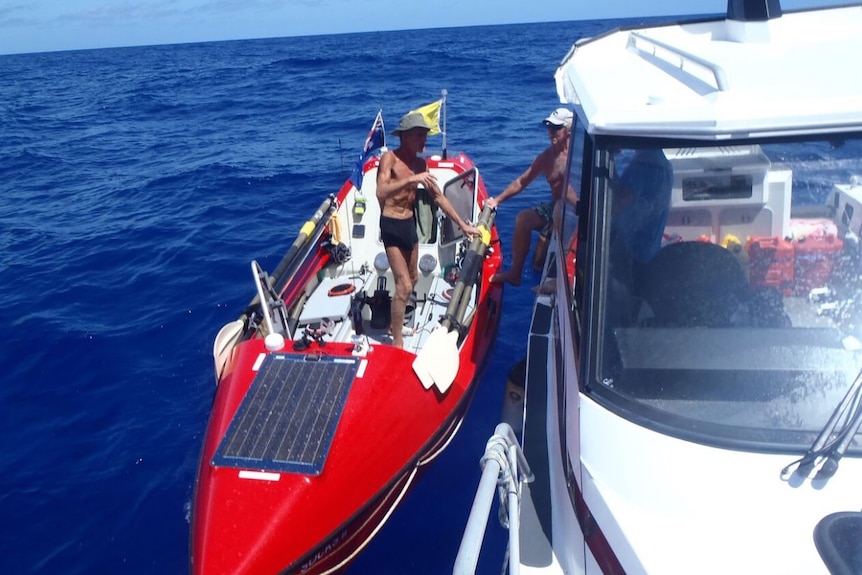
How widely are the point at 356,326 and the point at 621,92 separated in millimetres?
3458

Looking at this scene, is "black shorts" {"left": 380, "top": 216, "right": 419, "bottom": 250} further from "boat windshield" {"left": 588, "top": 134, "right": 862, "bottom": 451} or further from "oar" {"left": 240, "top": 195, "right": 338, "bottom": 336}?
"boat windshield" {"left": 588, "top": 134, "right": 862, "bottom": 451}

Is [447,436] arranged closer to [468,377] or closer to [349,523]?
[468,377]

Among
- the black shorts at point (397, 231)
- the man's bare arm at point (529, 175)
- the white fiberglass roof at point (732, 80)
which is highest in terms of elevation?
the white fiberglass roof at point (732, 80)

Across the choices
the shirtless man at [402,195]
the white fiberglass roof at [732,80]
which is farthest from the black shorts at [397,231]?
the white fiberglass roof at [732,80]

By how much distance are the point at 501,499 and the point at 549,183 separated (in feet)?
12.4

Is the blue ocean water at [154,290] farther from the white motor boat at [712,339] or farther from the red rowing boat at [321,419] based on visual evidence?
the white motor boat at [712,339]

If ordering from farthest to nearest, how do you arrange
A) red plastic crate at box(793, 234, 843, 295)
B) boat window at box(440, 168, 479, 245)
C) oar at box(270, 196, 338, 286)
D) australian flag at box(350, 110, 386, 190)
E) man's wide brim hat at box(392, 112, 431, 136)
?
boat window at box(440, 168, 479, 245) < australian flag at box(350, 110, 386, 190) < oar at box(270, 196, 338, 286) < man's wide brim hat at box(392, 112, 431, 136) < red plastic crate at box(793, 234, 843, 295)

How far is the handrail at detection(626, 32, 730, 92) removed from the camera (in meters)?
2.45

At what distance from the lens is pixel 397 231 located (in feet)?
17.4

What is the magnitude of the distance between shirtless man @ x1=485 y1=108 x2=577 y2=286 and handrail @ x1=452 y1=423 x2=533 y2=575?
309cm

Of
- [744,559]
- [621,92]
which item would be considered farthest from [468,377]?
[744,559]

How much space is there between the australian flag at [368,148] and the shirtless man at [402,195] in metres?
1.43

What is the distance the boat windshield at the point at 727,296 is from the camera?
2285mm

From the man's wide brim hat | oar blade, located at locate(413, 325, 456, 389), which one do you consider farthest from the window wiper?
the man's wide brim hat
